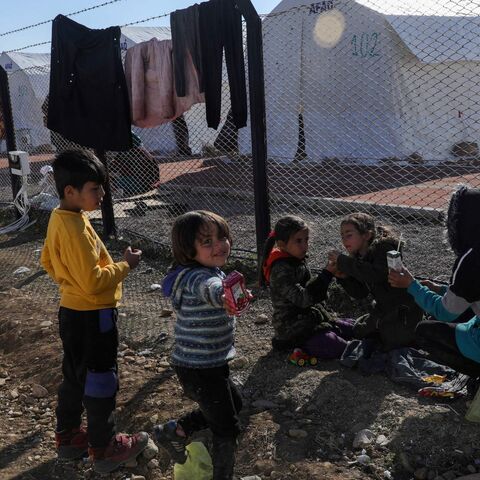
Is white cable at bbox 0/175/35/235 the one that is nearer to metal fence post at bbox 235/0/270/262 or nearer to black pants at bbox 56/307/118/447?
metal fence post at bbox 235/0/270/262

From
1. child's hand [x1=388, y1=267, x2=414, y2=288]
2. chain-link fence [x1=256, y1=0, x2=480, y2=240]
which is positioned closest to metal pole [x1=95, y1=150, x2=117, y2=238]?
chain-link fence [x1=256, y1=0, x2=480, y2=240]

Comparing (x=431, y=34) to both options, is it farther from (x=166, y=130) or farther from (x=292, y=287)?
(x=292, y=287)

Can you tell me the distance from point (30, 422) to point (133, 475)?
37.7 inches

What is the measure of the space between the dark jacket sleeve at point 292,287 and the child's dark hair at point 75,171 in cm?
126

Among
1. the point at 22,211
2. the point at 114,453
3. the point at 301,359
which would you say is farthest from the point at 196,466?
the point at 22,211

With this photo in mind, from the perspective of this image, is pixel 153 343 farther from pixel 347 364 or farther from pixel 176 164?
pixel 176 164

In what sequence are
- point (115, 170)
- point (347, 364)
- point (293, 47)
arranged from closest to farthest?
point (347, 364) < point (115, 170) < point (293, 47)

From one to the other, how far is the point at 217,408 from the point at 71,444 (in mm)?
979

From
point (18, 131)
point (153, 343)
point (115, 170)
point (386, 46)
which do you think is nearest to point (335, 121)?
point (386, 46)

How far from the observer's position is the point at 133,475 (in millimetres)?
3072

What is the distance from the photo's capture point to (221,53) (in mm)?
5426

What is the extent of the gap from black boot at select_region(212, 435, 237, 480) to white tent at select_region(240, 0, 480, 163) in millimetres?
9443

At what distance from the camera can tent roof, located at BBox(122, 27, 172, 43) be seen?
1980 cm

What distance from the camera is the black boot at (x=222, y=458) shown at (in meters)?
2.68
